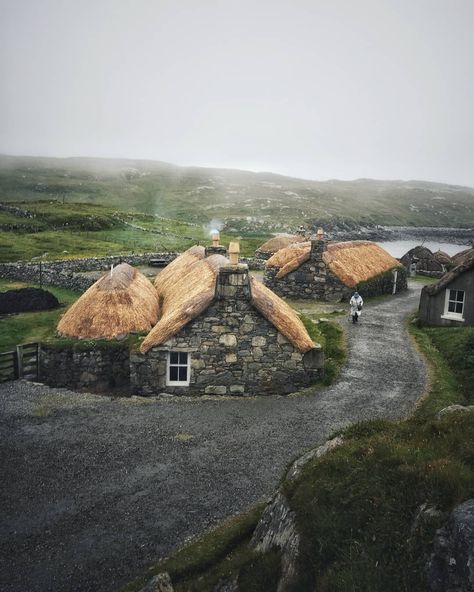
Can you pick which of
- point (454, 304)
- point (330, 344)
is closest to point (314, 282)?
point (454, 304)

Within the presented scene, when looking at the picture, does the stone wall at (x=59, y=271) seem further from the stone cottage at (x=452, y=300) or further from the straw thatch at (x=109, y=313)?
the stone cottage at (x=452, y=300)

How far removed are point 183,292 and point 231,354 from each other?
5.97 metres

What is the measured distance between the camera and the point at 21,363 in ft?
63.9

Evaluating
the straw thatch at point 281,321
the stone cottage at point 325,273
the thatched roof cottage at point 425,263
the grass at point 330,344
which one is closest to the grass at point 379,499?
the straw thatch at point 281,321

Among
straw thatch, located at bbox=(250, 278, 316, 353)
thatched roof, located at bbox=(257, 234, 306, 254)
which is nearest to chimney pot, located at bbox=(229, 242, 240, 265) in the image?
straw thatch, located at bbox=(250, 278, 316, 353)

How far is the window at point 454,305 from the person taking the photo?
2775cm

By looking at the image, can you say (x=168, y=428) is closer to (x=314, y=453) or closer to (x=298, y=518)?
(x=314, y=453)

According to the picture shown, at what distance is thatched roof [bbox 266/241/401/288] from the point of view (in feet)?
122

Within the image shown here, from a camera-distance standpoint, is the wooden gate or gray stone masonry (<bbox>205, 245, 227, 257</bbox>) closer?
the wooden gate

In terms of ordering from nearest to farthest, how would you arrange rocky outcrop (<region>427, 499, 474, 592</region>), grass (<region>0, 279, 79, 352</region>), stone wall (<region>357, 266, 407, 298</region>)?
rocky outcrop (<region>427, 499, 474, 592</region>) → grass (<region>0, 279, 79, 352</region>) → stone wall (<region>357, 266, 407, 298</region>)

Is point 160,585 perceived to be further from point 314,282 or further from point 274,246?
point 274,246

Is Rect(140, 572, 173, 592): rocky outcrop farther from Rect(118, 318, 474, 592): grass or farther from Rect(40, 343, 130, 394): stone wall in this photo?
Rect(40, 343, 130, 394): stone wall

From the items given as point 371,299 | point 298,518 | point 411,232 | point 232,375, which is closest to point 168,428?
point 232,375

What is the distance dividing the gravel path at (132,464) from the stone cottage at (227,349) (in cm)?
91
